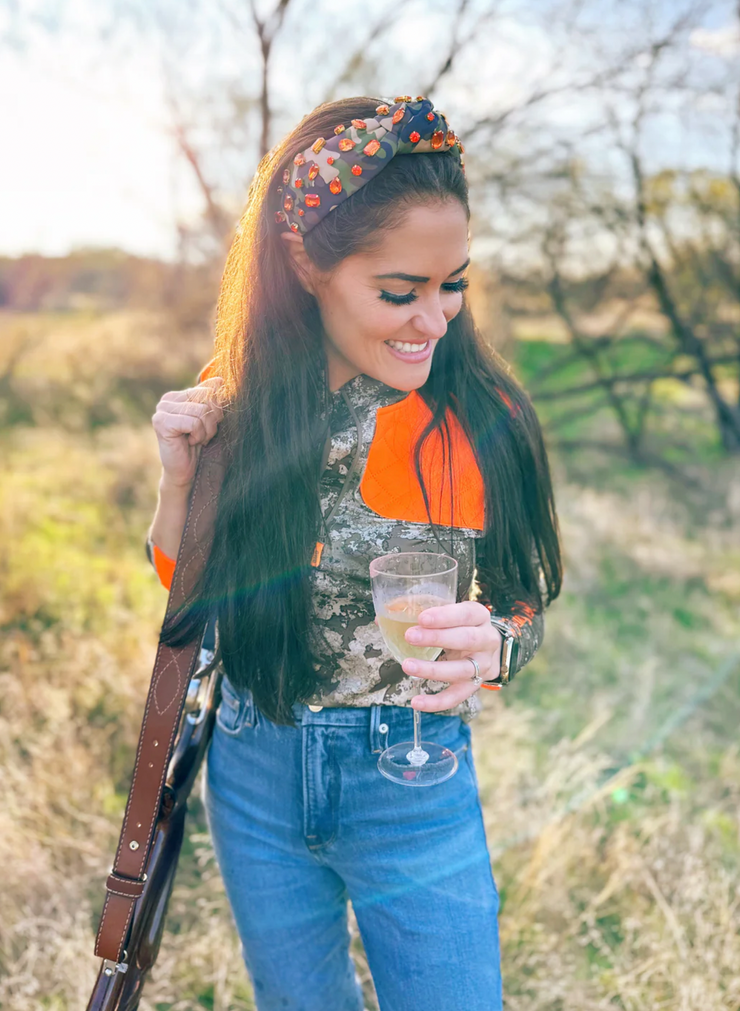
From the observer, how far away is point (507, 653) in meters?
1.45

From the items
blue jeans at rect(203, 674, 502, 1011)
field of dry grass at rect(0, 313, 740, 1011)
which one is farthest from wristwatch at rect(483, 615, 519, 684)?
field of dry grass at rect(0, 313, 740, 1011)

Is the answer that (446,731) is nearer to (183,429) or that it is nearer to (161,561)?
(161,561)

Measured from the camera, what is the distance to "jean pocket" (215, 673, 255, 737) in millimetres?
1636

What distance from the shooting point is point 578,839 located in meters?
3.11

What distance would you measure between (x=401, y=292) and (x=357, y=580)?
1.79 ft

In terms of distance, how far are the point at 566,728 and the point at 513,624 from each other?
9.79ft

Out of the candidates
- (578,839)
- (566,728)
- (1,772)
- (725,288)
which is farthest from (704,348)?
(1,772)

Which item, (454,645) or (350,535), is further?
(350,535)

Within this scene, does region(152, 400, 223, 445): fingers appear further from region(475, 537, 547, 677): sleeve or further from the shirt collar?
region(475, 537, 547, 677): sleeve

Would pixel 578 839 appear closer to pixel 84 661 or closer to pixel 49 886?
pixel 49 886

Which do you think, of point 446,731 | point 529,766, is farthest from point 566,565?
point 446,731

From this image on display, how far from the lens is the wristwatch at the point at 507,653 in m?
1.44

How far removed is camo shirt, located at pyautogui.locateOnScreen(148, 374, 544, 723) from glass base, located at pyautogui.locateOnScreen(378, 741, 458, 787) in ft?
0.31

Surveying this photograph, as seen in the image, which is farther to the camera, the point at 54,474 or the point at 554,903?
the point at 54,474
